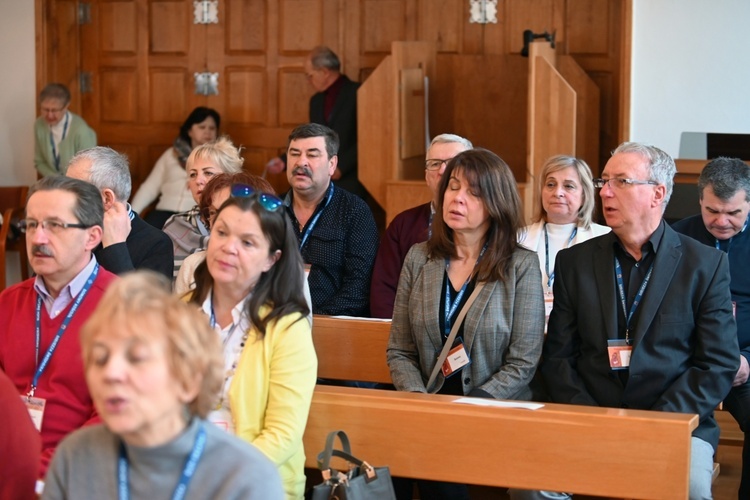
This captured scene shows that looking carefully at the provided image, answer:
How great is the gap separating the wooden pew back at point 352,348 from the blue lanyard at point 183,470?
74.5 inches

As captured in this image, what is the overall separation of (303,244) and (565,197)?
110cm

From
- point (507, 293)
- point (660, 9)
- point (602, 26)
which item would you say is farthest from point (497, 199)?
point (602, 26)

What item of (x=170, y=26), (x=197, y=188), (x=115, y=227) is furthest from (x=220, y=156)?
(x=170, y=26)

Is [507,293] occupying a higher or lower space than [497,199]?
lower

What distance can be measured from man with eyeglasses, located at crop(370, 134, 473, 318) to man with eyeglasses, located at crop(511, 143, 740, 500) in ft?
3.38

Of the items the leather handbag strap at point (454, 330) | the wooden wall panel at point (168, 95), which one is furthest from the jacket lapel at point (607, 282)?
the wooden wall panel at point (168, 95)

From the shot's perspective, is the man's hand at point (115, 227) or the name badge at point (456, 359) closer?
the name badge at point (456, 359)

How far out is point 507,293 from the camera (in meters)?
3.31

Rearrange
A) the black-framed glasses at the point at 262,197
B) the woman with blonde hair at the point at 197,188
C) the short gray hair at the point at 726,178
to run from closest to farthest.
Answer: the black-framed glasses at the point at 262,197 → the short gray hair at the point at 726,178 → the woman with blonde hair at the point at 197,188

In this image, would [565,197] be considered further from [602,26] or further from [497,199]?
[602,26]

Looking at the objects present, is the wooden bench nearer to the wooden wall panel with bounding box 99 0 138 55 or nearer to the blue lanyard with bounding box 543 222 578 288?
the blue lanyard with bounding box 543 222 578 288

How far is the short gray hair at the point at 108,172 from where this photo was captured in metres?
3.92

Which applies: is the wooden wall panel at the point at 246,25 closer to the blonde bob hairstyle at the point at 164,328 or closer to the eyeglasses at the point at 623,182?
the eyeglasses at the point at 623,182

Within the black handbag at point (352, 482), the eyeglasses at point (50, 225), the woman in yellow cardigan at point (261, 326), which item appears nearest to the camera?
the black handbag at point (352, 482)
